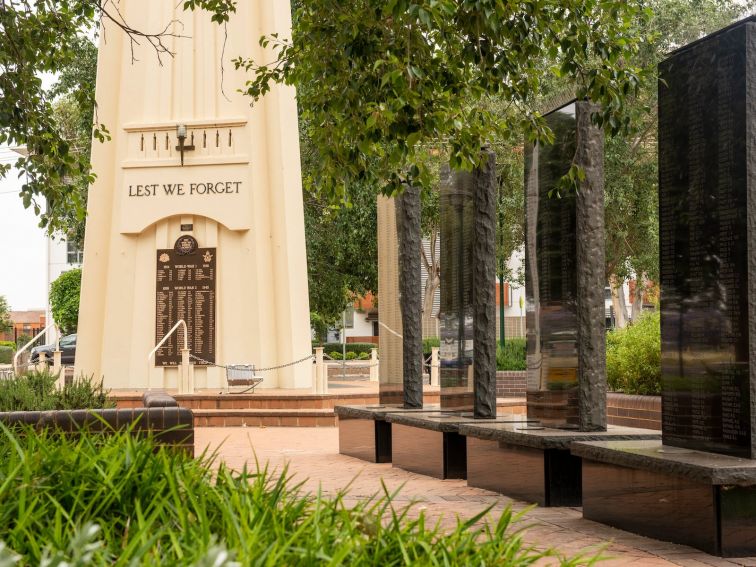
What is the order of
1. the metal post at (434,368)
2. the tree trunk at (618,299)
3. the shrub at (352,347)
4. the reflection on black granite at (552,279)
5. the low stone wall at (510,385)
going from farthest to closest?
the shrub at (352,347) → the tree trunk at (618,299) → the low stone wall at (510,385) → the metal post at (434,368) → the reflection on black granite at (552,279)

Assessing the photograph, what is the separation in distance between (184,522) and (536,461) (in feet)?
15.3

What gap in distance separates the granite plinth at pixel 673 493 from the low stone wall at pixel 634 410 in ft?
17.1

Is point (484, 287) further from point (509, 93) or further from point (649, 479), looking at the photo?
A: point (649, 479)

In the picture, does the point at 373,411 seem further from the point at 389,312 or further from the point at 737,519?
the point at 737,519

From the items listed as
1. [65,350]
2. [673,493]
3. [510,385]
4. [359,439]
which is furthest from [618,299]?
[673,493]

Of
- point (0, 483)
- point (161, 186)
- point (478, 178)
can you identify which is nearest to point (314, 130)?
point (478, 178)

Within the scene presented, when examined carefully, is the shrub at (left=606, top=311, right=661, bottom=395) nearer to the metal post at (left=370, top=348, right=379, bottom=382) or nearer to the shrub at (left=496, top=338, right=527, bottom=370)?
the shrub at (left=496, top=338, right=527, bottom=370)

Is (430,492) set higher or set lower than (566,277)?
lower

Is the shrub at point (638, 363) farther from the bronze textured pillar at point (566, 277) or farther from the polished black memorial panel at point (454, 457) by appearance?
the bronze textured pillar at point (566, 277)

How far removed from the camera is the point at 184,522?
3.31 metres

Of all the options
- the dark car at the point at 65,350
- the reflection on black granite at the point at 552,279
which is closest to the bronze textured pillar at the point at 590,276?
the reflection on black granite at the point at 552,279

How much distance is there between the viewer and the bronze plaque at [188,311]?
62.5 ft

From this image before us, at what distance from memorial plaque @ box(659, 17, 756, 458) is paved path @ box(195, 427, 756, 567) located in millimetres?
739

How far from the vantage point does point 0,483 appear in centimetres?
377
